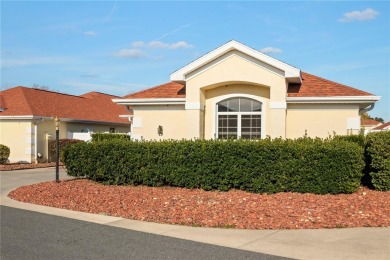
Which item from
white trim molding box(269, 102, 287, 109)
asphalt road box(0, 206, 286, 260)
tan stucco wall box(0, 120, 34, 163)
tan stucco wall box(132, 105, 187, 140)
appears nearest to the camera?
asphalt road box(0, 206, 286, 260)

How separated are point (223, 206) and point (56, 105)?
20.9 meters

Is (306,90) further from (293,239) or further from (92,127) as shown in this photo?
(92,127)

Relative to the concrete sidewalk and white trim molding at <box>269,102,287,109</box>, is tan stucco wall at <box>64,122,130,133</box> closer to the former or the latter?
white trim molding at <box>269,102,287,109</box>

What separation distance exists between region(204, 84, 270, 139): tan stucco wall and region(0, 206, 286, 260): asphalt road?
30.4ft

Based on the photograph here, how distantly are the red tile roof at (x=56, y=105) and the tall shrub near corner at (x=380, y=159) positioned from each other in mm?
19200

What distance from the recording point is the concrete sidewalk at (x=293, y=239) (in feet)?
21.5

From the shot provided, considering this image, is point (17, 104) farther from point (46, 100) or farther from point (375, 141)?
point (375, 141)

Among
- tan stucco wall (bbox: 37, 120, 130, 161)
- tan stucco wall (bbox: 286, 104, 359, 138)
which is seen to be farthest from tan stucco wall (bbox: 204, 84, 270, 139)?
tan stucco wall (bbox: 37, 120, 130, 161)

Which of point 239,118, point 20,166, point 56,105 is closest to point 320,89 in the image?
point 239,118

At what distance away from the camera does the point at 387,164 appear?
1166 cm

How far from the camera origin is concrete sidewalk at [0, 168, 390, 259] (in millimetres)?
6566

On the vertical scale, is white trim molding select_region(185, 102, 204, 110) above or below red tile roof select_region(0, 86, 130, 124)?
below

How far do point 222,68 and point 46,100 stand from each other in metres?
15.8

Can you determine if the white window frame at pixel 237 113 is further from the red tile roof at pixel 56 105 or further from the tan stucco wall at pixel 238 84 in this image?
the red tile roof at pixel 56 105
